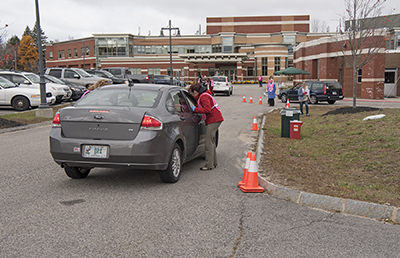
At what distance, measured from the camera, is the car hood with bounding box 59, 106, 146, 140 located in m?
5.79

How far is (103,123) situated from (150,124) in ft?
2.40

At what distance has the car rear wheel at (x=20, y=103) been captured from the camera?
61.7ft

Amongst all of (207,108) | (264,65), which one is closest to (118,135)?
(207,108)

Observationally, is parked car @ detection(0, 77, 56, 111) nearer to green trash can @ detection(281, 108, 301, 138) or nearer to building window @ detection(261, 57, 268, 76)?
green trash can @ detection(281, 108, 301, 138)

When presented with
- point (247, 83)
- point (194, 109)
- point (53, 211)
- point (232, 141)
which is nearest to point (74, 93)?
point (232, 141)

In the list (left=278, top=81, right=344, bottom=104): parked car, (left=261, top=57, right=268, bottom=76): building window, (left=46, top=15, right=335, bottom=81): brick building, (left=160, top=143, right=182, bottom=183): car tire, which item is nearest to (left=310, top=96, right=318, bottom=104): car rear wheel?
(left=278, top=81, right=344, bottom=104): parked car

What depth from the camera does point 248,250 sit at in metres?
3.90

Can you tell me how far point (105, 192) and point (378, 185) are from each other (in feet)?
14.5

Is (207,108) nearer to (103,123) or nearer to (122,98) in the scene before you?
(122,98)

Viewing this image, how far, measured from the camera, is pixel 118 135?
579 centimetres

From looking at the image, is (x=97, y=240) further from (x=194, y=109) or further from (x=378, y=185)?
(x=378, y=185)

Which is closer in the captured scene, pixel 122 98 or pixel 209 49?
pixel 122 98

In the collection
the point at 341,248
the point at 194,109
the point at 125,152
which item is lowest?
the point at 341,248

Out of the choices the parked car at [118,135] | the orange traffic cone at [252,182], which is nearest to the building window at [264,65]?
the parked car at [118,135]
